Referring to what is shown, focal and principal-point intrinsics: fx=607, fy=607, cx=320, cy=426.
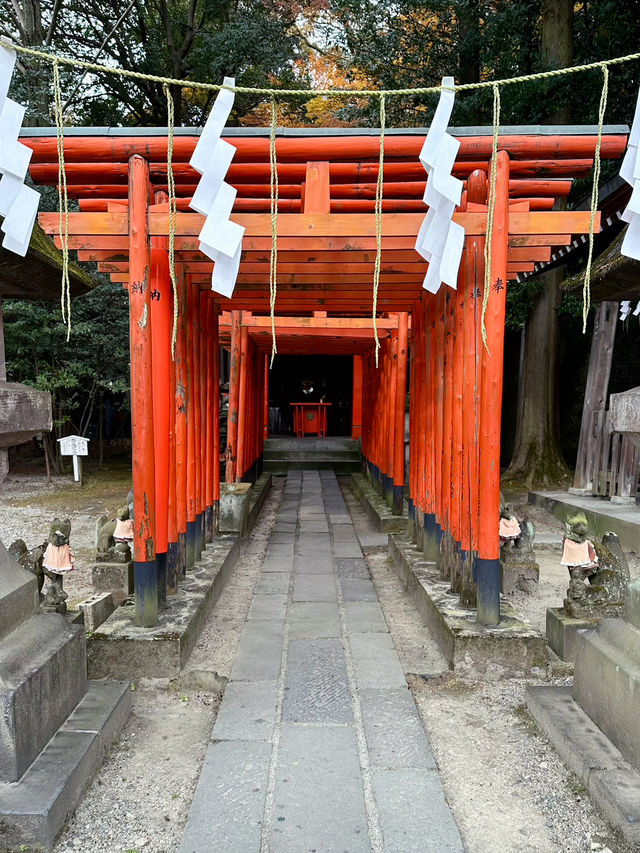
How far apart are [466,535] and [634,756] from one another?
6.60ft

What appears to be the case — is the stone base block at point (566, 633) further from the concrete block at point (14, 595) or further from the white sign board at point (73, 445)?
the white sign board at point (73, 445)

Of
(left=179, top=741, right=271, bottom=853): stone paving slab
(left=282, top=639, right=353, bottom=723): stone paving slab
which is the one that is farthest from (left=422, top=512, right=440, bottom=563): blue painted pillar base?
(left=179, top=741, right=271, bottom=853): stone paving slab

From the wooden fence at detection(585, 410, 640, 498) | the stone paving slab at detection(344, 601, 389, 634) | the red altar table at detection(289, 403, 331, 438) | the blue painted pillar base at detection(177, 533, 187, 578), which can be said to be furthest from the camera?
the red altar table at detection(289, 403, 331, 438)

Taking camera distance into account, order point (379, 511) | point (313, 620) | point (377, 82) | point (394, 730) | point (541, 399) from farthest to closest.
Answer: point (377, 82), point (541, 399), point (379, 511), point (313, 620), point (394, 730)

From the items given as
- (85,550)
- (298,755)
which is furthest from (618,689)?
(85,550)

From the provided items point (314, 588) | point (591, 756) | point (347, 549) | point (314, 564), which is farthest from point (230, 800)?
point (347, 549)

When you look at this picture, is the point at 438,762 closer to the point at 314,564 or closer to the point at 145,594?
the point at 145,594

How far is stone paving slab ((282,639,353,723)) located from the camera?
3.42 meters

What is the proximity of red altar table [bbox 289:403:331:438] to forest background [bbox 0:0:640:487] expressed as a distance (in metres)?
5.85

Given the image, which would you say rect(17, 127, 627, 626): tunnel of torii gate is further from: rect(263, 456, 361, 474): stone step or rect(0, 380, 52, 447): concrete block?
rect(263, 456, 361, 474): stone step

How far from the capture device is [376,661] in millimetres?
4207

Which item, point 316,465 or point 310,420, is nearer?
point 316,465

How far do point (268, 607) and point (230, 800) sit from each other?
2.85 meters

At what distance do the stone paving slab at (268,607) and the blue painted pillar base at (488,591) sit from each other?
5.94 ft
